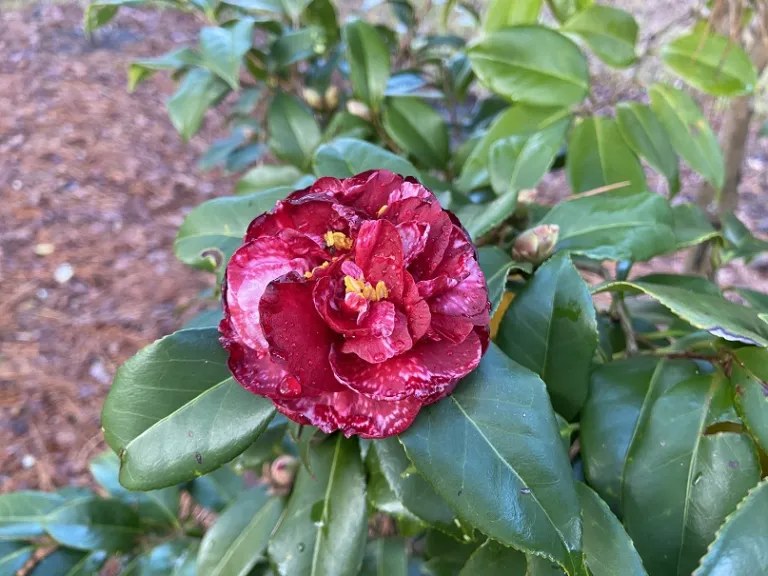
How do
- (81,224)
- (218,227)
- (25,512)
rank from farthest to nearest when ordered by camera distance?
(81,224) → (25,512) → (218,227)

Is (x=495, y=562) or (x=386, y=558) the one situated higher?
(x=495, y=562)

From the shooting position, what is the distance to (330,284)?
43cm

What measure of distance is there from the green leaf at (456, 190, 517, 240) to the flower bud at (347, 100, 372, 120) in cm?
39

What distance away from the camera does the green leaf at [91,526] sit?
0.85 meters

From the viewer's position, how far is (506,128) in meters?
0.86

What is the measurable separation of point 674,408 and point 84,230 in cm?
220

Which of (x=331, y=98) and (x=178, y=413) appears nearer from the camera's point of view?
(x=178, y=413)

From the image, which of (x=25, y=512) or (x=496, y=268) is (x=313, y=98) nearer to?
(x=496, y=268)

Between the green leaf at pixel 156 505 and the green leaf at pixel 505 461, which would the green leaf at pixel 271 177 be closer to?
the green leaf at pixel 156 505

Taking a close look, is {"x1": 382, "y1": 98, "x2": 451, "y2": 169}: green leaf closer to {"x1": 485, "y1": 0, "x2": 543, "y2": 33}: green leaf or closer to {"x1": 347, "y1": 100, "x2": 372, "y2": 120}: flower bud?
{"x1": 347, "y1": 100, "x2": 372, "y2": 120}: flower bud

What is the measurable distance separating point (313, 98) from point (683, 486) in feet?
2.97

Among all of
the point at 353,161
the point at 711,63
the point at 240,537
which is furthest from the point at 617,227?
the point at 240,537

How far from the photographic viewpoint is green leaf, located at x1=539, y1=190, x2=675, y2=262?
23.9 inches

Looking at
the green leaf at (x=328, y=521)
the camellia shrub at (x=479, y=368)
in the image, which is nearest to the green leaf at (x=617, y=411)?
the camellia shrub at (x=479, y=368)
